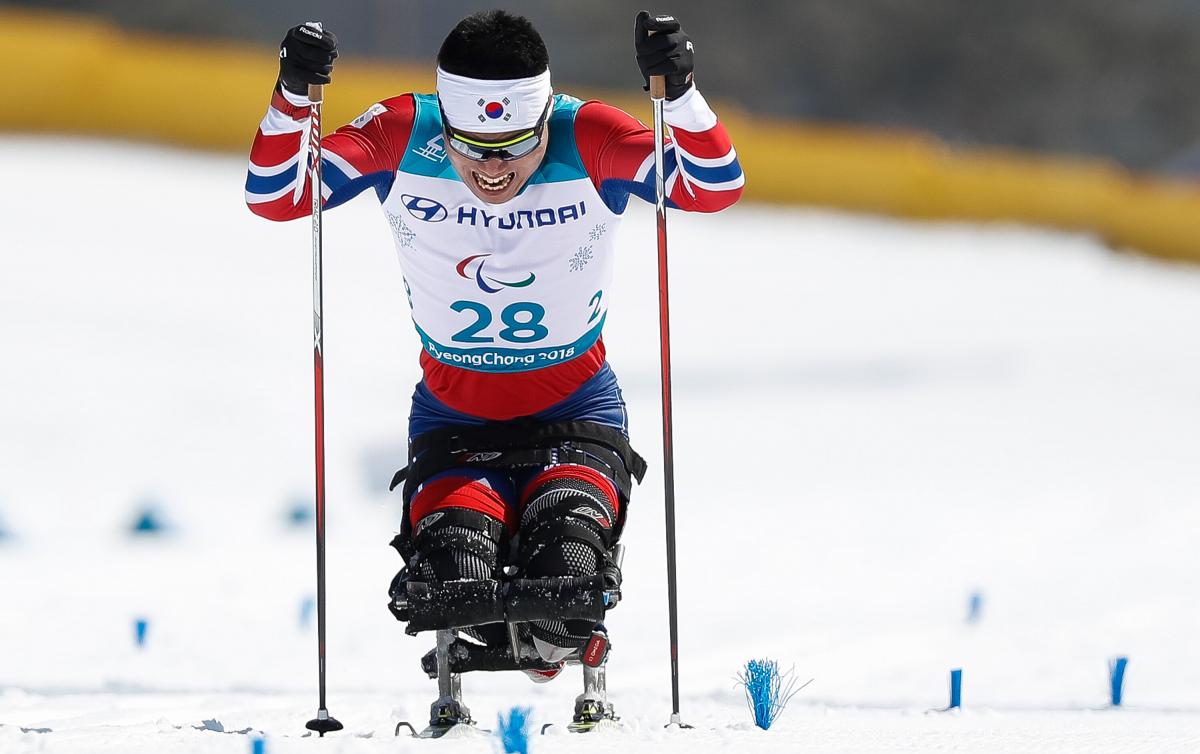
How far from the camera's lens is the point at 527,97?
3.76 metres

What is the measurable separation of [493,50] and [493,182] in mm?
296

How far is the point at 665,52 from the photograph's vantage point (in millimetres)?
3701

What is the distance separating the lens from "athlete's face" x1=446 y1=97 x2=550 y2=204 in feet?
12.4

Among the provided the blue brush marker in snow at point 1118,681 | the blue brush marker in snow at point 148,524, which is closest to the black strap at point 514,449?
the blue brush marker in snow at point 1118,681

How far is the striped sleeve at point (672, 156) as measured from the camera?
149 inches

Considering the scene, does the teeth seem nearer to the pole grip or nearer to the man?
the man

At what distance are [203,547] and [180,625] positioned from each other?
136cm

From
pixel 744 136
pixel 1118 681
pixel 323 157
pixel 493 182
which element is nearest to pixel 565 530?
pixel 493 182

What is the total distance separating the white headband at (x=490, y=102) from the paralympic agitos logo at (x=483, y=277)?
32 cm

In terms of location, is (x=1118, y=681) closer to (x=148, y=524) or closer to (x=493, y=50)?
(x=493, y=50)

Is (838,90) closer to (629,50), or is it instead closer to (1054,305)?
(629,50)

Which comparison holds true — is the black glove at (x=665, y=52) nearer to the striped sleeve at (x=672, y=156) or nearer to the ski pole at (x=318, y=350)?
the striped sleeve at (x=672, y=156)

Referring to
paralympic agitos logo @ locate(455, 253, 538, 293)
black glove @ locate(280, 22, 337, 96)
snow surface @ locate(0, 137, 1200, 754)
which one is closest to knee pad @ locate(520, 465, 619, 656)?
snow surface @ locate(0, 137, 1200, 754)

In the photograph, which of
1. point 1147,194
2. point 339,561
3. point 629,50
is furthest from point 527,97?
point 629,50
